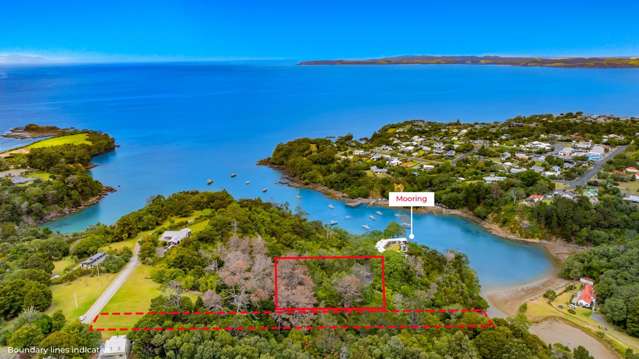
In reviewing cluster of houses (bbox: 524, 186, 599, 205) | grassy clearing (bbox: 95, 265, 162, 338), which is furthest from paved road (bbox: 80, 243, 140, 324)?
cluster of houses (bbox: 524, 186, 599, 205)

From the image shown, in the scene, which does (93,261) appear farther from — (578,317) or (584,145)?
(584,145)

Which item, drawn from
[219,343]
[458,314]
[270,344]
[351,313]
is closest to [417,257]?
[458,314]

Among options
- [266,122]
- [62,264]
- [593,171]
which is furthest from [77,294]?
[266,122]

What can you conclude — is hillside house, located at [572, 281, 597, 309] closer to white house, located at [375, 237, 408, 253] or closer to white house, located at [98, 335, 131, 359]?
white house, located at [375, 237, 408, 253]

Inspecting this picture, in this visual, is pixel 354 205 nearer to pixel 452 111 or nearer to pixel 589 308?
pixel 589 308

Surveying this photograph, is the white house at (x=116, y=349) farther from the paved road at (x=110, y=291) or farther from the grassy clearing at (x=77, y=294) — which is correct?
the grassy clearing at (x=77, y=294)

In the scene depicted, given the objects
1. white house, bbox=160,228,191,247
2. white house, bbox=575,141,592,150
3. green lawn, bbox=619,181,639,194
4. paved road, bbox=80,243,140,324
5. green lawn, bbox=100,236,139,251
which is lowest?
green lawn, bbox=619,181,639,194
